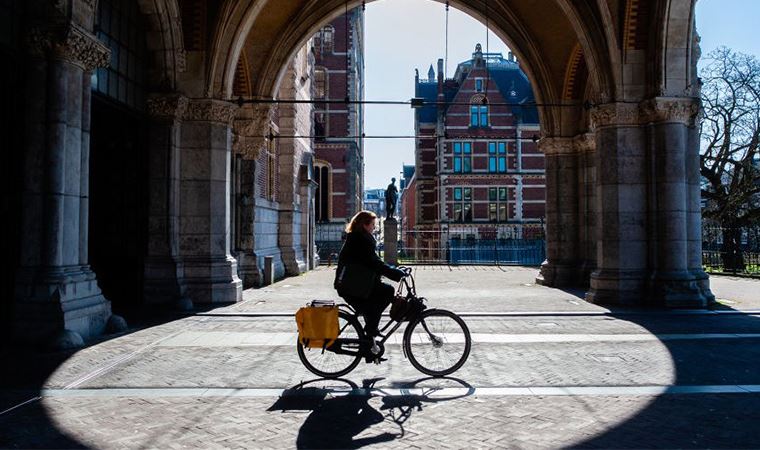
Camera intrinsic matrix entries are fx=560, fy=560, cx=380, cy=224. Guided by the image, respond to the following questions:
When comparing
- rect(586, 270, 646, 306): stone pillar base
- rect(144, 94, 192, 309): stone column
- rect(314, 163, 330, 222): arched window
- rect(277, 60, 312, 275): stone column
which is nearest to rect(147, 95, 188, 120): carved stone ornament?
rect(144, 94, 192, 309): stone column

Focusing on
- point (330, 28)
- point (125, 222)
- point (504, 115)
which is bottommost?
point (125, 222)

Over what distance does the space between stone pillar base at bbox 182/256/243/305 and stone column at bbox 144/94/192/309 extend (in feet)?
0.65

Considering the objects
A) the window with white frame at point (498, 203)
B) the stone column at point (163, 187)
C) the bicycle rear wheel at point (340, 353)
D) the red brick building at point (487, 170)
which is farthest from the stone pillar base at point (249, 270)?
the window with white frame at point (498, 203)

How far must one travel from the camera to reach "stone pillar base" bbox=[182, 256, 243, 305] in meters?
12.6

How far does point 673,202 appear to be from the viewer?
12305 millimetres

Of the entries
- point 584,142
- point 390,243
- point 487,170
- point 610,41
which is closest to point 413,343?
point 610,41

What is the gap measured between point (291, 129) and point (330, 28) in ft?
87.2

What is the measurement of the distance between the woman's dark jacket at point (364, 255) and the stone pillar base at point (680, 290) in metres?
8.61

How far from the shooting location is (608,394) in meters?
5.40

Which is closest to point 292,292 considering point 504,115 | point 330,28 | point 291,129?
point 291,129

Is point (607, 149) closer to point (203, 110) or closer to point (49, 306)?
point (203, 110)

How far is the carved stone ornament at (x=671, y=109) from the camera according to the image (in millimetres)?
12234

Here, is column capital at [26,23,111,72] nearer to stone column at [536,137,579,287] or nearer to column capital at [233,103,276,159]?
column capital at [233,103,276,159]

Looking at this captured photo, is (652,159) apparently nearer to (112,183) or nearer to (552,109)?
(552,109)
